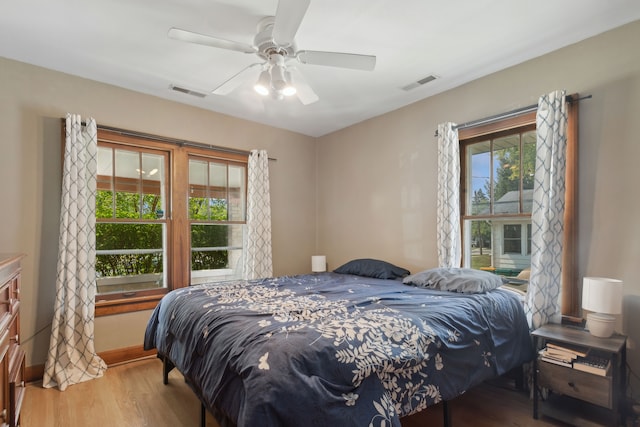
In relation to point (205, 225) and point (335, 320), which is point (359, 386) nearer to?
point (335, 320)

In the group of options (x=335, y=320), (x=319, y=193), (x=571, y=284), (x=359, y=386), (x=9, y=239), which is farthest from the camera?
(x=319, y=193)

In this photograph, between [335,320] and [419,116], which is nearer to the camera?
[335,320]

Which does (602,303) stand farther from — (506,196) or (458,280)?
(506,196)

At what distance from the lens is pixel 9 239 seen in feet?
9.15

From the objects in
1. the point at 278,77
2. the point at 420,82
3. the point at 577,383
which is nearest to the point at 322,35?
the point at 278,77

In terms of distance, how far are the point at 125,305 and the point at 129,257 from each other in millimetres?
517

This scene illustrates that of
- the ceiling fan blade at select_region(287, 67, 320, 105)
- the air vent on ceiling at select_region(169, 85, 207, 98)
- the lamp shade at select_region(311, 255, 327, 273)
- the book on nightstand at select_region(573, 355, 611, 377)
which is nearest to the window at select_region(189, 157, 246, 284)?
the air vent on ceiling at select_region(169, 85, 207, 98)

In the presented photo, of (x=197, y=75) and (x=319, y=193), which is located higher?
(x=197, y=75)

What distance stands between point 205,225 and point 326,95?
2079 millimetres

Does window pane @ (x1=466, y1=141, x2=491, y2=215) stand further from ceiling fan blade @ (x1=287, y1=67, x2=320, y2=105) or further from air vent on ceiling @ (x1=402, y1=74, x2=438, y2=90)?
ceiling fan blade @ (x1=287, y1=67, x2=320, y2=105)

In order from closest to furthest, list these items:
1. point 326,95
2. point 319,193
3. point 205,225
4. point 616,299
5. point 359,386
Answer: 1. point 359,386
2. point 616,299
3. point 326,95
4. point 205,225
5. point 319,193

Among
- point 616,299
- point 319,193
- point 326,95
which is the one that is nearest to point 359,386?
point 616,299

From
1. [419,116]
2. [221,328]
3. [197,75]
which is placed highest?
[197,75]

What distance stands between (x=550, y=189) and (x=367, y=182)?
2092 mm
